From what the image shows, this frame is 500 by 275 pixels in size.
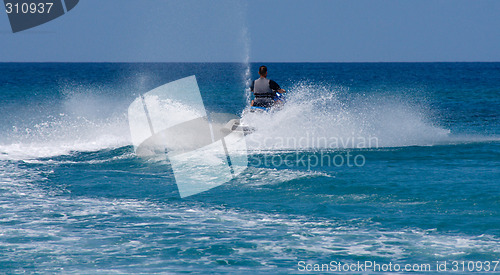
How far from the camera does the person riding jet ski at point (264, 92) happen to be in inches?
601

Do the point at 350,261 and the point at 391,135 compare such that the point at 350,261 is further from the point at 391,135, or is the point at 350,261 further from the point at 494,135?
the point at 494,135

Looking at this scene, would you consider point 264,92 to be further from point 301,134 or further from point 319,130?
point 319,130

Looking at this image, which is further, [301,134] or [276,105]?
[301,134]

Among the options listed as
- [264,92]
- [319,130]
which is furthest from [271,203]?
[319,130]

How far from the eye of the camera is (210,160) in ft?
42.9

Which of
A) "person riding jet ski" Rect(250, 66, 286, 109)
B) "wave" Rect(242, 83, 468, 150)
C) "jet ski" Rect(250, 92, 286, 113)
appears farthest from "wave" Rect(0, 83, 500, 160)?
"person riding jet ski" Rect(250, 66, 286, 109)

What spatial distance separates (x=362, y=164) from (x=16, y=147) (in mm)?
9211

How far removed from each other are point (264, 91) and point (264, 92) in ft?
0.09

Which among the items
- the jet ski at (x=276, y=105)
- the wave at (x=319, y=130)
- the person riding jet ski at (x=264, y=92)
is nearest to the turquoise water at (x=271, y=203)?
the wave at (x=319, y=130)

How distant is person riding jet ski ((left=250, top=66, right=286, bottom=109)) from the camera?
15.3 m

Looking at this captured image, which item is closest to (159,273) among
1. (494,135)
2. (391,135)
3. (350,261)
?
(350,261)

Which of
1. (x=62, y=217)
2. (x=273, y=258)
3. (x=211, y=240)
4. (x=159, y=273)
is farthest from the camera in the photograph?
(x=62, y=217)

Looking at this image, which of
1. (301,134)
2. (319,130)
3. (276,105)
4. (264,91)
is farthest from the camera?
(319,130)

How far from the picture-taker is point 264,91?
1534 cm
